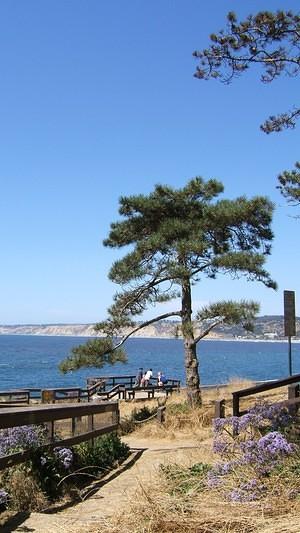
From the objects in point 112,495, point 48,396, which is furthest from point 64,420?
point 48,396

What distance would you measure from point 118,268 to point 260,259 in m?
4.22

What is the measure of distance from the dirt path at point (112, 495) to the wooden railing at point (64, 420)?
27.7 inches

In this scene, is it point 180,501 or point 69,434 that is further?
point 69,434

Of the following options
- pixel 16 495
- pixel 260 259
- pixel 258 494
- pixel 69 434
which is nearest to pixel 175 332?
pixel 260 259

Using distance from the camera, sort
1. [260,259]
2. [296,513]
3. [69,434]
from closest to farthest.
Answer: [296,513], [69,434], [260,259]

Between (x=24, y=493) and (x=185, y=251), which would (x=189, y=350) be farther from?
(x=24, y=493)

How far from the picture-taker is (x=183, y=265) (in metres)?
18.8

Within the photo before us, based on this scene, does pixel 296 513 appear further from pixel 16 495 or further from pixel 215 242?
pixel 215 242

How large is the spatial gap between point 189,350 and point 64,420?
34.3 feet

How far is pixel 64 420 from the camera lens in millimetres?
8844

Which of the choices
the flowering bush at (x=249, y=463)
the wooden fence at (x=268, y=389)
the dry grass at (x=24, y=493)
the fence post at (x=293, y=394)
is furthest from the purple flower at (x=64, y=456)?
the fence post at (x=293, y=394)

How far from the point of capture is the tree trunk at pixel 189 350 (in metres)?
18.6

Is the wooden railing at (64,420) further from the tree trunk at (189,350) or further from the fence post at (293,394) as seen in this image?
the tree trunk at (189,350)

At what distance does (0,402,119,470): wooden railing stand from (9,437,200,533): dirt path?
2.31 ft
